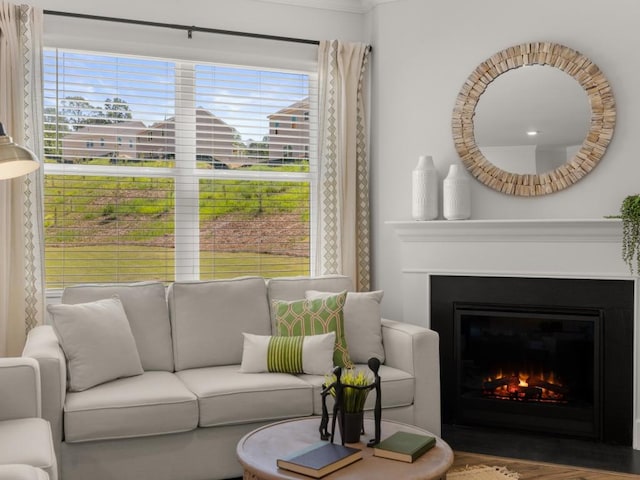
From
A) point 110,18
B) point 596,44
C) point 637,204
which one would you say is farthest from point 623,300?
point 110,18

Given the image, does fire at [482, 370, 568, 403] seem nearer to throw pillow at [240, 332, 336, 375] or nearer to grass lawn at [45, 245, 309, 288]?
throw pillow at [240, 332, 336, 375]

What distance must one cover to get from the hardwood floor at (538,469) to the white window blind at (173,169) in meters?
1.67

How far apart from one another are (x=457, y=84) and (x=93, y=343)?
2.55 meters

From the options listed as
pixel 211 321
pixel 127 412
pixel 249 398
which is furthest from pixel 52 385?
pixel 211 321

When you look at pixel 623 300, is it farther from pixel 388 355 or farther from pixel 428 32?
pixel 428 32

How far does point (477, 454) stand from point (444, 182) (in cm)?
153

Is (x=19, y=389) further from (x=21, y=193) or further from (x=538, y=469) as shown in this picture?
(x=538, y=469)

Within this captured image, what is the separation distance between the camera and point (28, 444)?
2334 millimetres

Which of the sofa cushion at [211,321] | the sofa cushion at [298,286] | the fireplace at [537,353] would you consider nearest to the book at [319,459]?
the sofa cushion at [211,321]

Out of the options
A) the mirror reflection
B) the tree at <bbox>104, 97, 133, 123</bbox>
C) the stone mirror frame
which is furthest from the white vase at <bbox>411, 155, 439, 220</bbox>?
the tree at <bbox>104, 97, 133, 123</bbox>

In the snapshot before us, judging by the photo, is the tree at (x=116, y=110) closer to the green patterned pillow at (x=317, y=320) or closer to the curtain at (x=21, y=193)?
the curtain at (x=21, y=193)

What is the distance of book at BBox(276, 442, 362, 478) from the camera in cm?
232

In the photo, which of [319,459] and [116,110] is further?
[116,110]

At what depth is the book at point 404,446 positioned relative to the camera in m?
2.47
